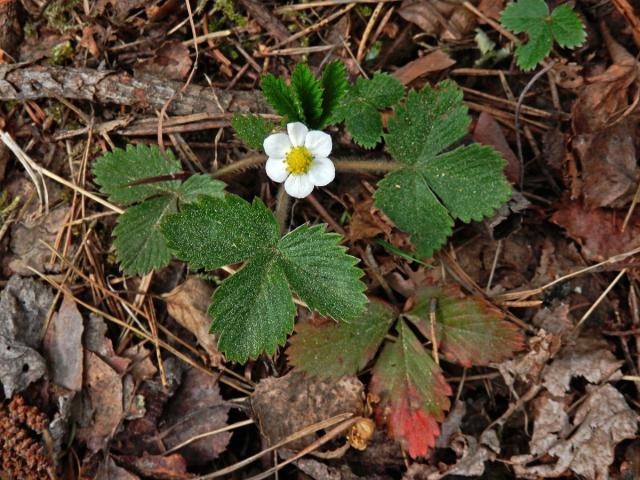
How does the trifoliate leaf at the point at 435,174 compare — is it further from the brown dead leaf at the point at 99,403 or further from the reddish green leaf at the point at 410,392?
the brown dead leaf at the point at 99,403

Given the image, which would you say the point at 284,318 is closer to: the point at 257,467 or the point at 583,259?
the point at 257,467

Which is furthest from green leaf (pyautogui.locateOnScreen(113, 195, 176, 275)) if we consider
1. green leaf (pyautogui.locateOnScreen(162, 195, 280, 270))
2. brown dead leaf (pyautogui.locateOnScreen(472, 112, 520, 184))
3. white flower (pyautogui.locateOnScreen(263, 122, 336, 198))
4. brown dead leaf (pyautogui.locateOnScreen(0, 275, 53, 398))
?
brown dead leaf (pyautogui.locateOnScreen(472, 112, 520, 184))

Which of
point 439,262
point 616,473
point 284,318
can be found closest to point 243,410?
point 284,318

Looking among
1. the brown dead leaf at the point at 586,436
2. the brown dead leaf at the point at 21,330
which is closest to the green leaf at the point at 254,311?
the brown dead leaf at the point at 21,330

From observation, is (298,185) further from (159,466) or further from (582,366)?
(582,366)

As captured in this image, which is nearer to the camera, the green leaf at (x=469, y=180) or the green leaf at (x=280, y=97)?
the green leaf at (x=280, y=97)

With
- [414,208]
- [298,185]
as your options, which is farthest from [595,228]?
[298,185]
